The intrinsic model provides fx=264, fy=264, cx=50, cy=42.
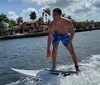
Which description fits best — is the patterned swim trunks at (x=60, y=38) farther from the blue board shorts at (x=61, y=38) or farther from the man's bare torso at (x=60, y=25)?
the man's bare torso at (x=60, y=25)

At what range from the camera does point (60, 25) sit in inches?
334

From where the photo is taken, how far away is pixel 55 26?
27.8ft

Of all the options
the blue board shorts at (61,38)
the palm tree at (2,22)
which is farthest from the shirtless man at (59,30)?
the palm tree at (2,22)

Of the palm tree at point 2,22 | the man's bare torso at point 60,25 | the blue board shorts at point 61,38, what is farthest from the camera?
the palm tree at point 2,22

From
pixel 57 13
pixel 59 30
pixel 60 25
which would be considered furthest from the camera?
pixel 59 30

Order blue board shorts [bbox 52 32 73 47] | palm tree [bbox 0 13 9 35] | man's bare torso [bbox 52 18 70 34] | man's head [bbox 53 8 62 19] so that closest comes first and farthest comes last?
1. man's head [bbox 53 8 62 19]
2. man's bare torso [bbox 52 18 70 34]
3. blue board shorts [bbox 52 32 73 47]
4. palm tree [bbox 0 13 9 35]

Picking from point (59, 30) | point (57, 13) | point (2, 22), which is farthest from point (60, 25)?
point (2, 22)

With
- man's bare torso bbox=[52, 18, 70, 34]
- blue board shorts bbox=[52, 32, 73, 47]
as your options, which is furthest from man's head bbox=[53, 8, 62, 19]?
blue board shorts bbox=[52, 32, 73, 47]

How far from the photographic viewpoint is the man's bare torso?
8.38 m

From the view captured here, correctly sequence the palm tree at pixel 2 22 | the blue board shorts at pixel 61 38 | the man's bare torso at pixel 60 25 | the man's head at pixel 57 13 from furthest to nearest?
the palm tree at pixel 2 22, the blue board shorts at pixel 61 38, the man's bare torso at pixel 60 25, the man's head at pixel 57 13

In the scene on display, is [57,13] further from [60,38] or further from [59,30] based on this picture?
[60,38]

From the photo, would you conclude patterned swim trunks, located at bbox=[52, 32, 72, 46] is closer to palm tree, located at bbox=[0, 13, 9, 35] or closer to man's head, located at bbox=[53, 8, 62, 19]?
man's head, located at bbox=[53, 8, 62, 19]

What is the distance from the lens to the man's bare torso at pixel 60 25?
8.38 meters

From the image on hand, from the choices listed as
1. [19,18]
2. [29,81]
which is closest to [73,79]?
[29,81]
